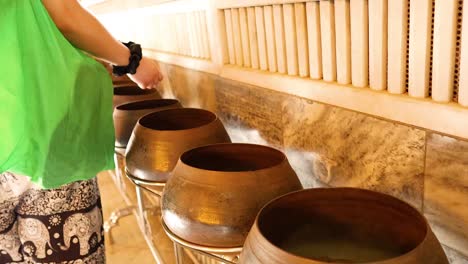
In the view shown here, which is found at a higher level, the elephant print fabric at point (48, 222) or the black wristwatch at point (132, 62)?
the black wristwatch at point (132, 62)

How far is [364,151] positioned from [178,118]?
0.62 metres

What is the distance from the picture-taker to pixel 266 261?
1.92ft

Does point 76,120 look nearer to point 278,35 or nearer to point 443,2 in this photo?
point 278,35

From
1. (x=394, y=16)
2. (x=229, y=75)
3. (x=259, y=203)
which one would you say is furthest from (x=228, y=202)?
(x=229, y=75)

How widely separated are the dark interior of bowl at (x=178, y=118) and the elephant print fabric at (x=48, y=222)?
0.28 meters

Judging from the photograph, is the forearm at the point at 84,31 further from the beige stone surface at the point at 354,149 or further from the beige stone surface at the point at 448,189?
the beige stone surface at the point at 448,189

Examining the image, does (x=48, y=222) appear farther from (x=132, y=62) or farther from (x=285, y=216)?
(x=285, y=216)

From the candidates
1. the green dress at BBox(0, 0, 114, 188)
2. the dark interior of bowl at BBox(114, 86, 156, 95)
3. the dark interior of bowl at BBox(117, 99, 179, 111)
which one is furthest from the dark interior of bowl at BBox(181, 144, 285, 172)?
the dark interior of bowl at BBox(114, 86, 156, 95)

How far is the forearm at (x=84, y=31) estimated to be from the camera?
1019 millimetres

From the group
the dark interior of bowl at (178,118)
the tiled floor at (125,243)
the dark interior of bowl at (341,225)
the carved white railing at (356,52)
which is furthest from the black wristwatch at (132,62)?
the tiled floor at (125,243)

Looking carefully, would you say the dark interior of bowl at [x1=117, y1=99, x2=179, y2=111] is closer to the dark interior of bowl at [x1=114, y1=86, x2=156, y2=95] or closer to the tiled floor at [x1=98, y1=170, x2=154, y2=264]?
the dark interior of bowl at [x1=114, y1=86, x2=156, y2=95]

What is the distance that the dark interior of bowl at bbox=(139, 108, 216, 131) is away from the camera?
1.37 m

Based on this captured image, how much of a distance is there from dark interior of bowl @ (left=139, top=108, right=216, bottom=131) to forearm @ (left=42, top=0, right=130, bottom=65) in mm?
249

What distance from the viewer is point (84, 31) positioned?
1.07 m
